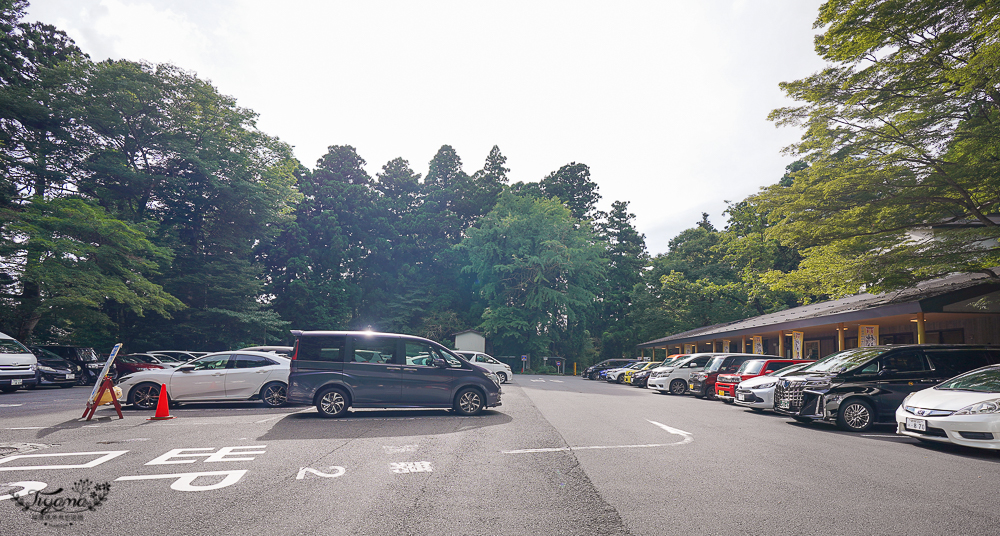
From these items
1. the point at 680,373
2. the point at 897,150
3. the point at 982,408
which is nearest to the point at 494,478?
the point at 982,408

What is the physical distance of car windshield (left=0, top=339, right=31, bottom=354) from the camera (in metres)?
17.7

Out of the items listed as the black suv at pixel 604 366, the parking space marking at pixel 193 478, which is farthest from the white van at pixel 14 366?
the black suv at pixel 604 366

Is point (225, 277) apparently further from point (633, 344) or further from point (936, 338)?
Answer: point (633, 344)

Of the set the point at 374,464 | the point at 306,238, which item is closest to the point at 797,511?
the point at 374,464

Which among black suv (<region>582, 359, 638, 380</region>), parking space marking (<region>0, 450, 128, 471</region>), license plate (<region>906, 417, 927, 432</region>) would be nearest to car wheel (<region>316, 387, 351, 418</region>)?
parking space marking (<region>0, 450, 128, 471</region>)

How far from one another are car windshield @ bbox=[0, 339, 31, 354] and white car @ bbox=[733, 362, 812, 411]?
22.4m

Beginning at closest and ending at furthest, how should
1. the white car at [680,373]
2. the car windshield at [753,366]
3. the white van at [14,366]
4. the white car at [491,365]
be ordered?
the car windshield at [753,366] < the white van at [14,366] < the white car at [680,373] < the white car at [491,365]

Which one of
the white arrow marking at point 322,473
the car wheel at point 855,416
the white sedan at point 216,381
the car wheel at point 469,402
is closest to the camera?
the white arrow marking at point 322,473

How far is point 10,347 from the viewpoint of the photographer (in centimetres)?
1811

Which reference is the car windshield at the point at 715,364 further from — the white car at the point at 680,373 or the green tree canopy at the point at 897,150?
the green tree canopy at the point at 897,150

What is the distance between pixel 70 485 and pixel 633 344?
60.5 metres

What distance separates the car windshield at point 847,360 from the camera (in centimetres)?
1130

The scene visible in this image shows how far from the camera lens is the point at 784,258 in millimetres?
37469

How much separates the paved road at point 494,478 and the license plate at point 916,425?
0.96ft
